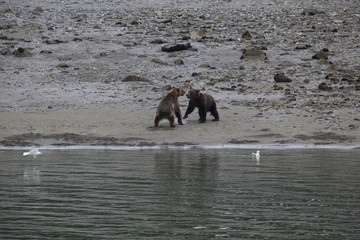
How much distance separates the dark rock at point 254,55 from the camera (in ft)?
75.5

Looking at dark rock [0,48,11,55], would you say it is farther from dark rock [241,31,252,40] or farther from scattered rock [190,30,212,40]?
dark rock [241,31,252,40]

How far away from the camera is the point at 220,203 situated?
9469mm

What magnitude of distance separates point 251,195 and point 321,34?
17.0m

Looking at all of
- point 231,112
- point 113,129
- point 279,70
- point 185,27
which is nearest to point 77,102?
point 113,129

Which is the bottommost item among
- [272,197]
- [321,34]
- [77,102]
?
[272,197]

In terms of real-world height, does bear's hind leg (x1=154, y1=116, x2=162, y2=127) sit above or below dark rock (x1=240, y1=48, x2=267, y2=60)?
below

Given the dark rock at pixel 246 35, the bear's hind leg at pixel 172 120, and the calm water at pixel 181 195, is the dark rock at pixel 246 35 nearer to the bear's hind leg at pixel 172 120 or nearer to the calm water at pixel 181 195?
the bear's hind leg at pixel 172 120

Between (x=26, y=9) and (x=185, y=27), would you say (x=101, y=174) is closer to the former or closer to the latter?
(x=185, y=27)

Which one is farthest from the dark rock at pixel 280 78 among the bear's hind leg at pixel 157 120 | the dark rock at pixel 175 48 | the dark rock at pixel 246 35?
the dark rock at pixel 246 35

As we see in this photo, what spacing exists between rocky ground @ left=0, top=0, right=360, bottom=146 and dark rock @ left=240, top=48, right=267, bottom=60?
0.04 meters

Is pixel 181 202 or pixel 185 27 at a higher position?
pixel 185 27

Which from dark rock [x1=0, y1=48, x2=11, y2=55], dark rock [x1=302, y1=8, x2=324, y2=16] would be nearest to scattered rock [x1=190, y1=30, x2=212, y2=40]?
dark rock [x1=302, y1=8, x2=324, y2=16]

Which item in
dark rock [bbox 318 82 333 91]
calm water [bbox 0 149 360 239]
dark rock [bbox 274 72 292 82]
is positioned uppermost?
dark rock [bbox 274 72 292 82]

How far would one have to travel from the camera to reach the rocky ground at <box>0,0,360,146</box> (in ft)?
55.4
